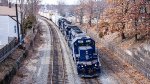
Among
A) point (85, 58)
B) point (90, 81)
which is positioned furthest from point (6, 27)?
point (90, 81)

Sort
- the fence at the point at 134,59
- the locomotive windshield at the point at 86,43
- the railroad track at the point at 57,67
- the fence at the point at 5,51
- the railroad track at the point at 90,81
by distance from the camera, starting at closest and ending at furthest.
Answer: the railroad track at the point at 90,81 < the railroad track at the point at 57,67 < the fence at the point at 134,59 < the fence at the point at 5,51 < the locomotive windshield at the point at 86,43

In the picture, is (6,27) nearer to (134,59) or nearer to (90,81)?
(134,59)

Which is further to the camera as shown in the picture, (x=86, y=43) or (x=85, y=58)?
(x=86, y=43)

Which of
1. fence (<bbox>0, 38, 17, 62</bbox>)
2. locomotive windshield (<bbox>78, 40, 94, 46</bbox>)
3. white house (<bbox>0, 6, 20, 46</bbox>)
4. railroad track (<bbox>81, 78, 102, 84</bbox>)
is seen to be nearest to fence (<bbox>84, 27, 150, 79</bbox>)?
railroad track (<bbox>81, 78, 102, 84</bbox>)

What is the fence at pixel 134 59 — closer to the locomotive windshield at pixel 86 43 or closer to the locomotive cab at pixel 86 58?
the locomotive cab at pixel 86 58

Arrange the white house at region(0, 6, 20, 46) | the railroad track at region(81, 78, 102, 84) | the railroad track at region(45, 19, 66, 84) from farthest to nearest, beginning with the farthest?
1. the white house at region(0, 6, 20, 46)
2. the railroad track at region(45, 19, 66, 84)
3. the railroad track at region(81, 78, 102, 84)

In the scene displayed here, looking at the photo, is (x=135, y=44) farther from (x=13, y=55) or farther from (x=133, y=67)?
(x=13, y=55)

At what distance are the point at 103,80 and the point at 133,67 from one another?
5.90 m

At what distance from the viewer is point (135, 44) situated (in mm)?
40031

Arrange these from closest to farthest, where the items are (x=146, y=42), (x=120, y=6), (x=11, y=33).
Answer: (x=146, y=42) → (x=120, y=6) → (x=11, y=33)

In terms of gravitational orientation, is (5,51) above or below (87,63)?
above

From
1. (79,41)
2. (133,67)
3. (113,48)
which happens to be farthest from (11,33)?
(133,67)

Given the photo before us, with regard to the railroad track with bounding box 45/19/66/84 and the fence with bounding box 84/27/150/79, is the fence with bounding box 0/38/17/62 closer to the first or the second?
the railroad track with bounding box 45/19/66/84

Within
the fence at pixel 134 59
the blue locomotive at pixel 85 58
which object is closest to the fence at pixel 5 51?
the blue locomotive at pixel 85 58
